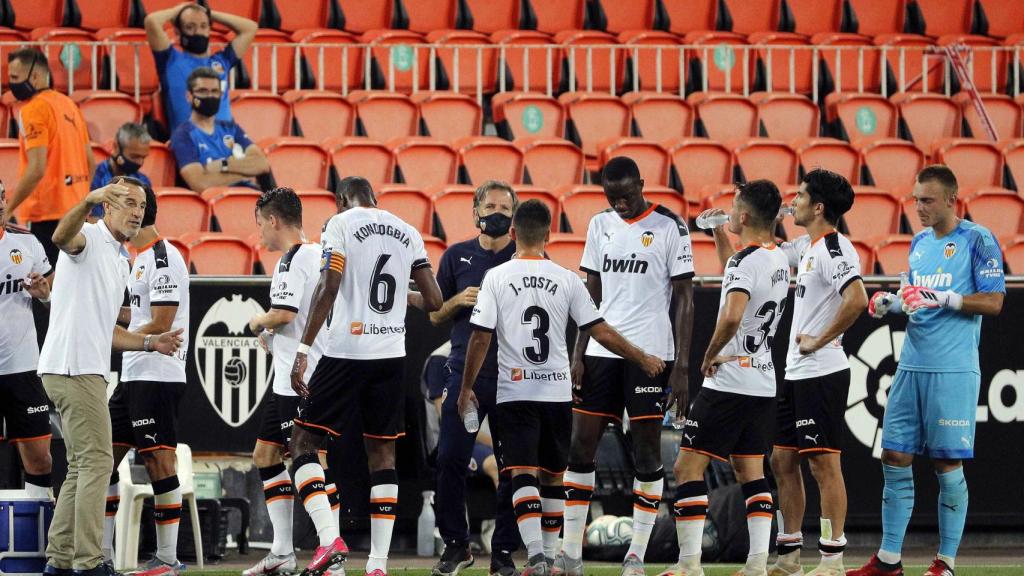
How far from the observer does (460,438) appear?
8.02 meters

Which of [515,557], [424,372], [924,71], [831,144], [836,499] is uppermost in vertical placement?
[924,71]

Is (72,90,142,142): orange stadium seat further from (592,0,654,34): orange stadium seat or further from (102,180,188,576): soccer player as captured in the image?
(592,0,654,34): orange stadium seat

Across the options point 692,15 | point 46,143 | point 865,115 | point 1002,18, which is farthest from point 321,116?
point 1002,18

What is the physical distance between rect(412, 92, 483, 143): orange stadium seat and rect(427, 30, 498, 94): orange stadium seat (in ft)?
3.27

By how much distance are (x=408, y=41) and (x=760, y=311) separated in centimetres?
832

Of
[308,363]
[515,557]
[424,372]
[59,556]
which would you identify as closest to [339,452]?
[424,372]

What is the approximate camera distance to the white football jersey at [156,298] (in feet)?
25.3

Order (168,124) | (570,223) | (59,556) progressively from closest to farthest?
(59,556), (570,223), (168,124)

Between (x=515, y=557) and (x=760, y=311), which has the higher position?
(x=760, y=311)

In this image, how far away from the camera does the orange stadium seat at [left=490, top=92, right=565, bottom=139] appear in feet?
44.8

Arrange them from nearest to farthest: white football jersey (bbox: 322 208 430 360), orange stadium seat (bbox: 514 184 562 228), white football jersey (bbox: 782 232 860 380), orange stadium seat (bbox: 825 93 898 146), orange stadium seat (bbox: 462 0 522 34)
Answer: white football jersey (bbox: 322 208 430 360)
white football jersey (bbox: 782 232 860 380)
orange stadium seat (bbox: 514 184 562 228)
orange stadium seat (bbox: 825 93 898 146)
orange stadium seat (bbox: 462 0 522 34)

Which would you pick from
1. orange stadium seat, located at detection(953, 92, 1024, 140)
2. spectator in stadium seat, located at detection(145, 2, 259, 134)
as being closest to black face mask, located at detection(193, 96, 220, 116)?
spectator in stadium seat, located at detection(145, 2, 259, 134)

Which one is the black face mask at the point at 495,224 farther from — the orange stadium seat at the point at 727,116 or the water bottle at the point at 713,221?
the orange stadium seat at the point at 727,116

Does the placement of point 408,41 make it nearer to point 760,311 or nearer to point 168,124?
point 168,124
